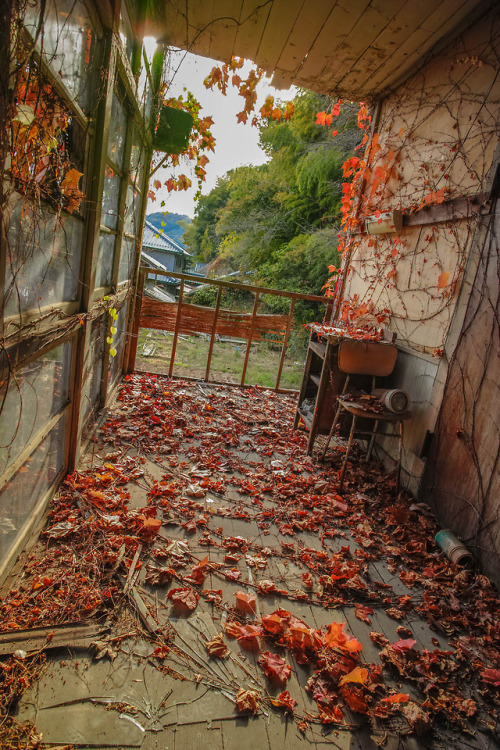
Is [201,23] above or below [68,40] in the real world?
above

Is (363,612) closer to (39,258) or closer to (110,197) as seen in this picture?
(39,258)

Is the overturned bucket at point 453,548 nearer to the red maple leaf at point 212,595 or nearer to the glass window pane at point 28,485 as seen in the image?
the red maple leaf at point 212,595

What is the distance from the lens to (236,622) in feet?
6.09

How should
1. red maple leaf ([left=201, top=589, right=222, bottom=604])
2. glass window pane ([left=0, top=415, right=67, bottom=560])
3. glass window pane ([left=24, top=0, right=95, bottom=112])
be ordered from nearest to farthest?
glass window pane ([left=24, top=0, right=95, bottom=112]) → glass window pane ([left=0, top=415, right=67, bottom=560]) → red maple leaf ([left=201, top=589, right=222, bottom=604])

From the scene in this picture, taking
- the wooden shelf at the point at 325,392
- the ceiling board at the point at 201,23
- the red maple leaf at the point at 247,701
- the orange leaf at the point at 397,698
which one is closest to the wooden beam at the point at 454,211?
the wooden shelf at the point at 325,392

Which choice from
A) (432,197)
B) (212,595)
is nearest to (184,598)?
(212,595)

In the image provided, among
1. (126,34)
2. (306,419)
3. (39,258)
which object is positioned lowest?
(306,419)

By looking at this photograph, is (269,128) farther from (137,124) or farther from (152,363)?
(137,124)

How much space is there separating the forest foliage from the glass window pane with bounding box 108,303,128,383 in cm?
387

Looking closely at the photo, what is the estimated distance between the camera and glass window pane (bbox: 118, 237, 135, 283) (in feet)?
13.5

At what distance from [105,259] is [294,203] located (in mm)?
9119

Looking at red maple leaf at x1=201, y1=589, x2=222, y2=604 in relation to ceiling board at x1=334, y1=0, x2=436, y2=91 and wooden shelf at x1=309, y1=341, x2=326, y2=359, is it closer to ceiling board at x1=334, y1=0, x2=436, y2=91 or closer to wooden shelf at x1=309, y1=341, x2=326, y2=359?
wooden shelf at x1=309, y1=341, x2=326, y2=359

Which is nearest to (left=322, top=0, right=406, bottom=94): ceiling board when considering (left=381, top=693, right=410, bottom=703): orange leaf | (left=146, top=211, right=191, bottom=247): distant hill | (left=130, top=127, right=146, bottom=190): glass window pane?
(left=130, top=127, right=146, bottom=190): glass window pane

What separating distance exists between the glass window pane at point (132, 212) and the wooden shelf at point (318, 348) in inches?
86.6
